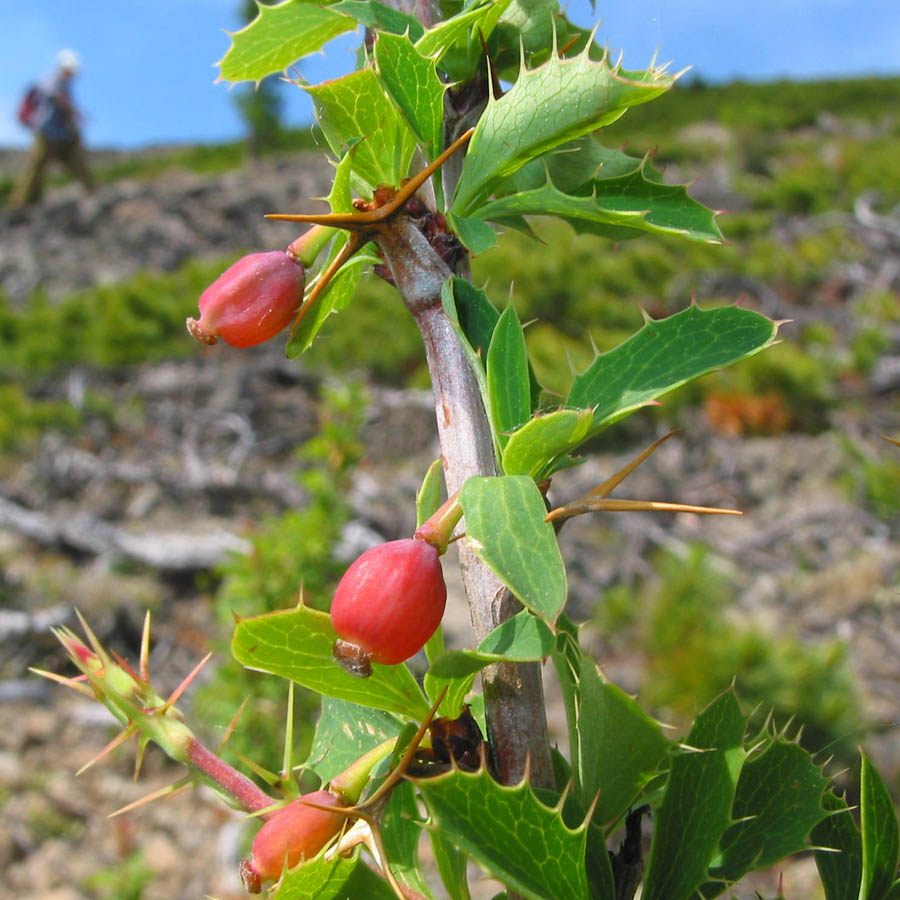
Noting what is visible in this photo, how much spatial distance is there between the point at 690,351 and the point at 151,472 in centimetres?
451

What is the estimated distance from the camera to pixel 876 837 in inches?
21.1

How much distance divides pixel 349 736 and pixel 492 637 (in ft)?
0.72

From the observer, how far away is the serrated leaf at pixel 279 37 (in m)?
0.63

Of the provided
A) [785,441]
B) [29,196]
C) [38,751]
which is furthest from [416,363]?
[29,196]

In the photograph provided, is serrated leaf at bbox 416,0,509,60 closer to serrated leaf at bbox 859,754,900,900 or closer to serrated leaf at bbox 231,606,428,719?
serrated leaf at bbox 231,606,428,719

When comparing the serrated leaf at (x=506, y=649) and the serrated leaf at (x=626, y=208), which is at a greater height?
the serrated leaf at (x=626, y=208)

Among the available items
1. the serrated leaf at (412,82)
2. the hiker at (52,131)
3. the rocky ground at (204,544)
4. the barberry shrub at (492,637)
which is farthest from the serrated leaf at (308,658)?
the hiker at (52,131)

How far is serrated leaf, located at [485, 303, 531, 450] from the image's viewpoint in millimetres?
510

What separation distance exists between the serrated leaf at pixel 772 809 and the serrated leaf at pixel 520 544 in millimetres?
247

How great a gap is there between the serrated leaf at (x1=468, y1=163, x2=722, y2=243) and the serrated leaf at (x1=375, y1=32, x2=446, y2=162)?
7 cm

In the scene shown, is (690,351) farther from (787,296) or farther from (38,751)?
(787,296)

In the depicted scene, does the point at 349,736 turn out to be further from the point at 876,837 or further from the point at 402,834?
the point at 876,837

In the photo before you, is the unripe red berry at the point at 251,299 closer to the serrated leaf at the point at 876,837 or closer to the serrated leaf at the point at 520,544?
the serrated leaf at the point at 520,544

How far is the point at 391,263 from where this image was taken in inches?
23.3
